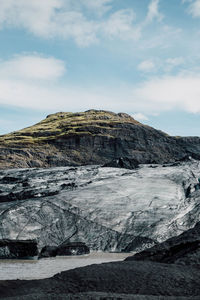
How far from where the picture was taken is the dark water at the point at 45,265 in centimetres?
955

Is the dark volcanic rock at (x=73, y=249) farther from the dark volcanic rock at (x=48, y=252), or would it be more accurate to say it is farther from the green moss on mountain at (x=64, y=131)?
the green moss on mountain at (x=64, y=131)

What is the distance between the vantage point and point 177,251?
988 cm

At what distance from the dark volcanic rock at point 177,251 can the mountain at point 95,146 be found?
6275cm

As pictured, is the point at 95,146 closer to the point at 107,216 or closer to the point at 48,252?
the point at 107,216

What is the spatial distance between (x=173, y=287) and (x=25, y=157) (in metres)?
72.0

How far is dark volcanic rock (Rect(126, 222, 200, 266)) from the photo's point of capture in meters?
8.74

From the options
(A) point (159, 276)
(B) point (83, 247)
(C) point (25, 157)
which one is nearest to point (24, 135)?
(C) point (25, 157)

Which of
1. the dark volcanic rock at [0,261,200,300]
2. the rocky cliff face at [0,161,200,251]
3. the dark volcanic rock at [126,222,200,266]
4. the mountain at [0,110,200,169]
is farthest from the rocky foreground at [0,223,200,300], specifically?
the mountain at [0,110,200,169]

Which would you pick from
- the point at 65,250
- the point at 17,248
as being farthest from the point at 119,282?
the point at 17,248

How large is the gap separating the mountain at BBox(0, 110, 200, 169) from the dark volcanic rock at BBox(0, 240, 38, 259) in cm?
5918

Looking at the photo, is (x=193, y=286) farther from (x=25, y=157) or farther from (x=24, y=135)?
(x=24, y=135)

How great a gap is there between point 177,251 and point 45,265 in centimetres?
382

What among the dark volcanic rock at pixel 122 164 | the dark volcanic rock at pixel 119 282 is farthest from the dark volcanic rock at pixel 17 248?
the dark volcanic rock at pixel 122 164

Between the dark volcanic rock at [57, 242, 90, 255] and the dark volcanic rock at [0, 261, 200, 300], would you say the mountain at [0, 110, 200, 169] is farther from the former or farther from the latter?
the dark volcanic rock at [0, 261, 200, 300]
